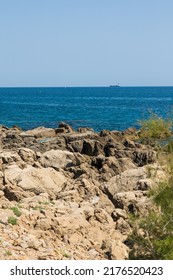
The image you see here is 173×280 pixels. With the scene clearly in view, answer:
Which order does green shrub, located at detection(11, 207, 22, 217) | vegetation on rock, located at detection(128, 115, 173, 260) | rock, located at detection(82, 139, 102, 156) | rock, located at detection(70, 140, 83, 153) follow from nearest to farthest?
1. vegetation on rock, located at detection(128, 115, 173, 260)
2. green shrub, located at detection(11, 207, 22, 217)
3. rock, located at detection(82, 139, 102, 156)
4. rock, located at detection(70, 140, 83, 153)

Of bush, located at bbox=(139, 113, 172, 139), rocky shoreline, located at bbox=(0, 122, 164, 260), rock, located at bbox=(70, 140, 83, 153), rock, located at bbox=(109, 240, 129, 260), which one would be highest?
bush, located at bbox=(139, 113, 172, 139)

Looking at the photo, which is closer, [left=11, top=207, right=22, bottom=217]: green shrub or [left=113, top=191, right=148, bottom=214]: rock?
[left=11, top=207, right=22, bottom=217]: green shrub

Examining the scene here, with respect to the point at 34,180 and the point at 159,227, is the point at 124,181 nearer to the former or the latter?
the point at 34,180

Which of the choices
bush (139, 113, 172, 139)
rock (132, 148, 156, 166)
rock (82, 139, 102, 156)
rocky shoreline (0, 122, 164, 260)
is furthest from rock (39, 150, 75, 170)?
bush (139, 113, 172, 139)

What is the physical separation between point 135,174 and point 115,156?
20.7 ft

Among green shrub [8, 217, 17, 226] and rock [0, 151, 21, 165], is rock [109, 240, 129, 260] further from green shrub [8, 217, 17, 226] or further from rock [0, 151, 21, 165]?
rock [0, 151, 21, 165]

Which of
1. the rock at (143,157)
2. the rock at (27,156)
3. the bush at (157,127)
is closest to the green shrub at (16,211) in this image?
the rock at (27,156)

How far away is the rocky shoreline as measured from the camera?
18.4 metres

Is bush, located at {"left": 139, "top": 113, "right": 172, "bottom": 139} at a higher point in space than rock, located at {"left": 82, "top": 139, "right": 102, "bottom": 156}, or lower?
higher

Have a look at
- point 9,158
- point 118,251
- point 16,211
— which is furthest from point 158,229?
point 9,158

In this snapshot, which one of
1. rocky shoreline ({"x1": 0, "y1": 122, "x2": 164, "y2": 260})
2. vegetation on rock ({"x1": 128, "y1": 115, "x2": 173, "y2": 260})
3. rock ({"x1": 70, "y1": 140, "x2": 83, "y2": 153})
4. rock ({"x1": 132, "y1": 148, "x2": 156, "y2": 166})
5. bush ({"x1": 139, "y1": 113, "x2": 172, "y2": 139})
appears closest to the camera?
vegetation on rock ({"x1": 128, "y1": 115, "x2": 173, "y2": 260})

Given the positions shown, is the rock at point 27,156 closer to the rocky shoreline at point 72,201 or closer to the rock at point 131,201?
the rocky shoreline at point 72,201

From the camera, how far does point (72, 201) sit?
2341 centimetres
